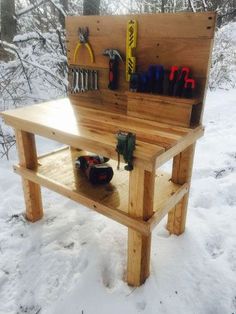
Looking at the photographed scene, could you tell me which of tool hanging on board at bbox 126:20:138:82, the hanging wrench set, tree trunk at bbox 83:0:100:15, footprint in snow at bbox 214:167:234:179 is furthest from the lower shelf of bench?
tree trunk at bbox 83:0:100:15

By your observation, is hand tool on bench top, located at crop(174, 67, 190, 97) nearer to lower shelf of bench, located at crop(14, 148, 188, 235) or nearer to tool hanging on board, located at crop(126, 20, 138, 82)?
tool hanging on board, located at crop(126, 20, 138, 82)

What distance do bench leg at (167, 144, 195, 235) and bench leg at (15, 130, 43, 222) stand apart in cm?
102

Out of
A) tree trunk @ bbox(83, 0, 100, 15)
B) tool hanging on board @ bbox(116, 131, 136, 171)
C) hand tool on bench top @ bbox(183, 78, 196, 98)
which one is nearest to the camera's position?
tool hanging on board @ bbox(116, 131, 136, 171)

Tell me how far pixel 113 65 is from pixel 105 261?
4.34 feet

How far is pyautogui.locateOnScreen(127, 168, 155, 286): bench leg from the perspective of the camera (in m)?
1.48

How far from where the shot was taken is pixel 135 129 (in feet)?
5.39

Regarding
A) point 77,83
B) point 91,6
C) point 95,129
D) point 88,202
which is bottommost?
point 88,202

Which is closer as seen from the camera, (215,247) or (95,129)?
(95,129)

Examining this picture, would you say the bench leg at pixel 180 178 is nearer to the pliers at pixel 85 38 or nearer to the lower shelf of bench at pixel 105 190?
the lower shelf of bench at pixel 105 190

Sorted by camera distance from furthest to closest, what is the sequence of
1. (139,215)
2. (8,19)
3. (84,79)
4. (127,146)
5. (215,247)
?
(8,19) < (84,79) < (215,247) < (139,215) < (127,146)

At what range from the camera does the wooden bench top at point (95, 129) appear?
4.73 feet

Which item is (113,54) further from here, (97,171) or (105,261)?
(105,261)

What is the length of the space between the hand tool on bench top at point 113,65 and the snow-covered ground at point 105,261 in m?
1.08

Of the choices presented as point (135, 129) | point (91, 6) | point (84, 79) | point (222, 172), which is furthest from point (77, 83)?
point (91, 6)
